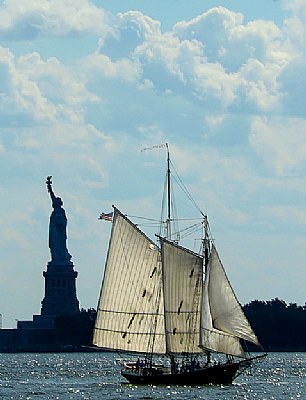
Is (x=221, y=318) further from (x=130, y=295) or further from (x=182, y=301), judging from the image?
(x=130, y=295)

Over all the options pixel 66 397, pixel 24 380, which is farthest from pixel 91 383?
pixel 66 397

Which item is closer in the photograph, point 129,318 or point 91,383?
point 129,318

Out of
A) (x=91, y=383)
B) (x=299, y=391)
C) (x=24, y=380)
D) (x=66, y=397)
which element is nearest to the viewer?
(x=66, y=397)

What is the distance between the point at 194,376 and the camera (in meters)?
99.7

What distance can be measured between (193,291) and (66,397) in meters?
10.9

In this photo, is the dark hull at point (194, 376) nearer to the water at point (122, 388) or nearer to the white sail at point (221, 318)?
the water at point (122, 388)

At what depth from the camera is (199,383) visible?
100188mm

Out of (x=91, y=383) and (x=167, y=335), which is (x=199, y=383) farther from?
(x=91, y=383)

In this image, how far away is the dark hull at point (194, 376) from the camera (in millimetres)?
99688

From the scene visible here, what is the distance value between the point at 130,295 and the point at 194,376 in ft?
20.6

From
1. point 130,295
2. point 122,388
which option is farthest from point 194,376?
point 130,295

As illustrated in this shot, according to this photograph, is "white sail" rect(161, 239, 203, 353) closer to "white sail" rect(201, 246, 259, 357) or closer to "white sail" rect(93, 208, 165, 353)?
"white sail" rect(93, 208, 165, 353)

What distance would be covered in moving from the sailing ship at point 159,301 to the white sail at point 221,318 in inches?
3.3

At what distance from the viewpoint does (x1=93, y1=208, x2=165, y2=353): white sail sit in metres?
99.2
